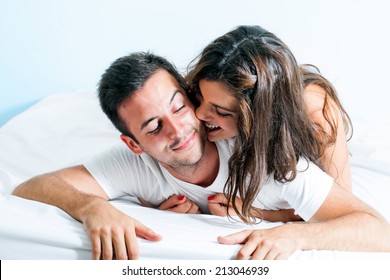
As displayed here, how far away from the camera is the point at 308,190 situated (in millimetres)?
1329

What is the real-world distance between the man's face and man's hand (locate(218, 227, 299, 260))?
247mm

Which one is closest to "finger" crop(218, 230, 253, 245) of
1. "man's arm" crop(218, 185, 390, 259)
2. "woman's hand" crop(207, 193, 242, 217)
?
"man's arm" crop(218, 185, 390, 259)

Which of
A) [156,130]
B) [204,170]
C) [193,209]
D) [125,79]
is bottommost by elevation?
[193,209]

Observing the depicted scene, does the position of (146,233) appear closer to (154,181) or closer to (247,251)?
(247,251)

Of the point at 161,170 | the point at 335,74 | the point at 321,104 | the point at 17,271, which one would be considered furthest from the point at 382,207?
the point at 335,74

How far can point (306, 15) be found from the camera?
8.32ft

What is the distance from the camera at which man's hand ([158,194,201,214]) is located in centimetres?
149

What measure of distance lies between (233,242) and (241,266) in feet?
0.19

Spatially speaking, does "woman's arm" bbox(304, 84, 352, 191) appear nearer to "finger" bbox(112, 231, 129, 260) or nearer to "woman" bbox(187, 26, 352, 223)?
"woman" bbox(187, 26, 352, 223)

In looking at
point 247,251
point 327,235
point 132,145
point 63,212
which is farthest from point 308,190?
point 63,212

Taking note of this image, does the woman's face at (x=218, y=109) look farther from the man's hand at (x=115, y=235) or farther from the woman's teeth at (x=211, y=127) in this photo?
the man's hand at (x=115, y=235)

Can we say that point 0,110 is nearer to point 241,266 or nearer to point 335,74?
point 335,74

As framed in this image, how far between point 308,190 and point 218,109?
11.0 inches

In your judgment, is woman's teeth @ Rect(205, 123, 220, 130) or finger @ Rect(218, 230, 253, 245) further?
woman's teeth @ Rect(205, 123, 220, 130)
